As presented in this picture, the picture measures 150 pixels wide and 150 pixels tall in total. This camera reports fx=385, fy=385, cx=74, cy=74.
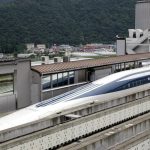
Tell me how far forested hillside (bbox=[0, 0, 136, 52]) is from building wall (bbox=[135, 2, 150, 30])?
7408 centimetres

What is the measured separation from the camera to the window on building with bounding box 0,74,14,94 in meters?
23.6

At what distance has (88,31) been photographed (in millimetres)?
164000

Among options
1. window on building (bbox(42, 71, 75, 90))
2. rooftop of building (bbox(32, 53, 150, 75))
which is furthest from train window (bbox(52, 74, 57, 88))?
rooftop of building (bbox(32, 53, 150, 75))

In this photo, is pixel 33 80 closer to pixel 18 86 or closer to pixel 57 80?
pixel 18 86

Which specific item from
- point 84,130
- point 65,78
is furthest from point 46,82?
point 84,130

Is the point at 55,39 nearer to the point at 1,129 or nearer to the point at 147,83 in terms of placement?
the point at 147,83

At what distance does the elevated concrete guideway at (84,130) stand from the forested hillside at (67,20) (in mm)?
123881

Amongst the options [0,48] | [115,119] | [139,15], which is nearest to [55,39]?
[0,48]

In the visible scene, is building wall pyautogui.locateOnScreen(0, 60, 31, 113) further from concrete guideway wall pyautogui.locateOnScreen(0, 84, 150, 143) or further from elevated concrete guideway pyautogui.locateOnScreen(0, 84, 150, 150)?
elevated concrete guideway pyautogui.locateOnScreen(0, 84, 150, 150)

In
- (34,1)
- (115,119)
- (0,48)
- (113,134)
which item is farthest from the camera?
(34,1)

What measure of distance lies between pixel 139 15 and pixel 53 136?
62.3 m

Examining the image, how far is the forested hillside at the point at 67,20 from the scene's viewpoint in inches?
5969

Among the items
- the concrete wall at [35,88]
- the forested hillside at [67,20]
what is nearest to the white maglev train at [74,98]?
the concrete wall at [35,88]

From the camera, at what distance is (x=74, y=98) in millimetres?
24125
